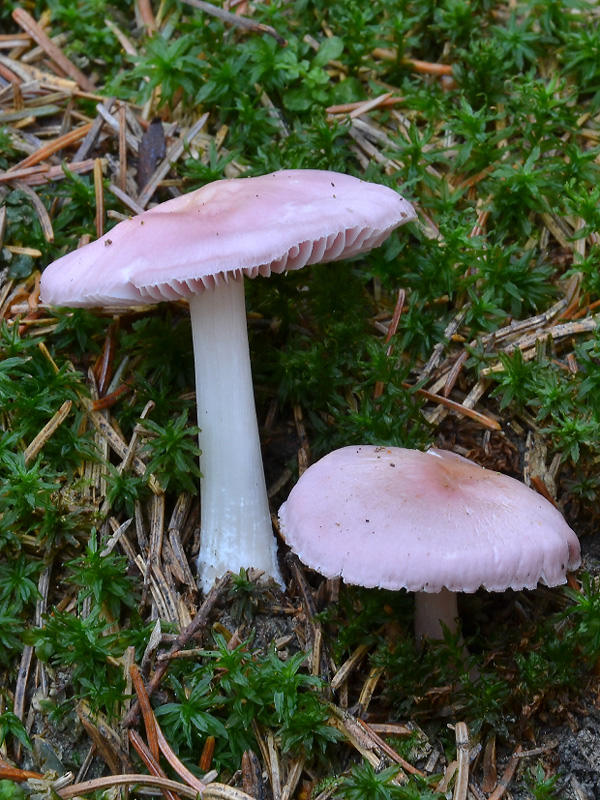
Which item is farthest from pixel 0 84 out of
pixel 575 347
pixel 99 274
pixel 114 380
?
pixel 575 347

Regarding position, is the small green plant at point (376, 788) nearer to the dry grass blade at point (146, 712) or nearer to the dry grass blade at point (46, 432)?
the dry grass blade at point (146, 712)

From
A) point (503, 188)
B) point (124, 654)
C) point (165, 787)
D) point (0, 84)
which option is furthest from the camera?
point (0, 84)

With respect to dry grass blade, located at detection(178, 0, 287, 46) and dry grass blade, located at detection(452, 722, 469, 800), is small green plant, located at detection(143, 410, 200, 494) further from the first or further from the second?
dry grass blade, located at detection(178, 0, 287, 46)

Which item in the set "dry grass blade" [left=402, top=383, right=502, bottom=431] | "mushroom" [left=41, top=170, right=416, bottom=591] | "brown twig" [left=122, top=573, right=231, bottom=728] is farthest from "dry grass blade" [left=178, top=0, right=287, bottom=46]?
"brown twig" [left=122, top=573, right=231, bottom=728]

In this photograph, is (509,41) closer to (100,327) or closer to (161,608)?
(100,327)

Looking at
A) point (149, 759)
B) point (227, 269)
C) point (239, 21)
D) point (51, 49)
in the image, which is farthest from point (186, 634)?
point (51, 49)

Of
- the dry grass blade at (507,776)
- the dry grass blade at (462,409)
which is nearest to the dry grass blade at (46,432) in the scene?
the dry grass blade at (462,409)
